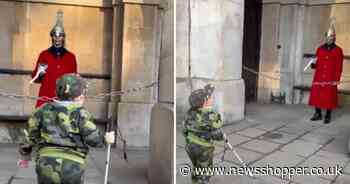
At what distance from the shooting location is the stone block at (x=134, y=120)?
5.03 meters

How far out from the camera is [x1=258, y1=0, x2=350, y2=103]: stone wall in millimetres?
6969

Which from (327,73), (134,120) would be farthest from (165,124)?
(327,73)

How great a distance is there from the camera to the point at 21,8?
207 inches

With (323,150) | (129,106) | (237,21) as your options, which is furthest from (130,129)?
(323,150)

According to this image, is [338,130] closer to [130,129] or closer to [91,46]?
[130,129]

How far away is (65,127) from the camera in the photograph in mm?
2531

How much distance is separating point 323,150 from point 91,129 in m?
2.51

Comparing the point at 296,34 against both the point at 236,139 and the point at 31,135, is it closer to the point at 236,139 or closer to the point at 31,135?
the point at 236,139

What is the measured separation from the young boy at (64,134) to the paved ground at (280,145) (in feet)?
2.13

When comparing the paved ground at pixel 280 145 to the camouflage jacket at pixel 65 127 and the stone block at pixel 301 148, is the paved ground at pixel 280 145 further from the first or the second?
the camouflage jacket at pixel 65 127

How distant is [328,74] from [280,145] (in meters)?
2.65

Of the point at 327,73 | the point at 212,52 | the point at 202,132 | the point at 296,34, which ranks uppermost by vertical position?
the point at 296,34

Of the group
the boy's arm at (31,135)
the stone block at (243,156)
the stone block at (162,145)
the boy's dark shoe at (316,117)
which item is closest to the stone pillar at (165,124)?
the stone block at (162,145)

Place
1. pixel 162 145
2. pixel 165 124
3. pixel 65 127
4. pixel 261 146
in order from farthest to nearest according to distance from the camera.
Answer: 1. pixel 261 146
2. pixel 162 145
3. pixel 165 124
4. pixel 65 127
